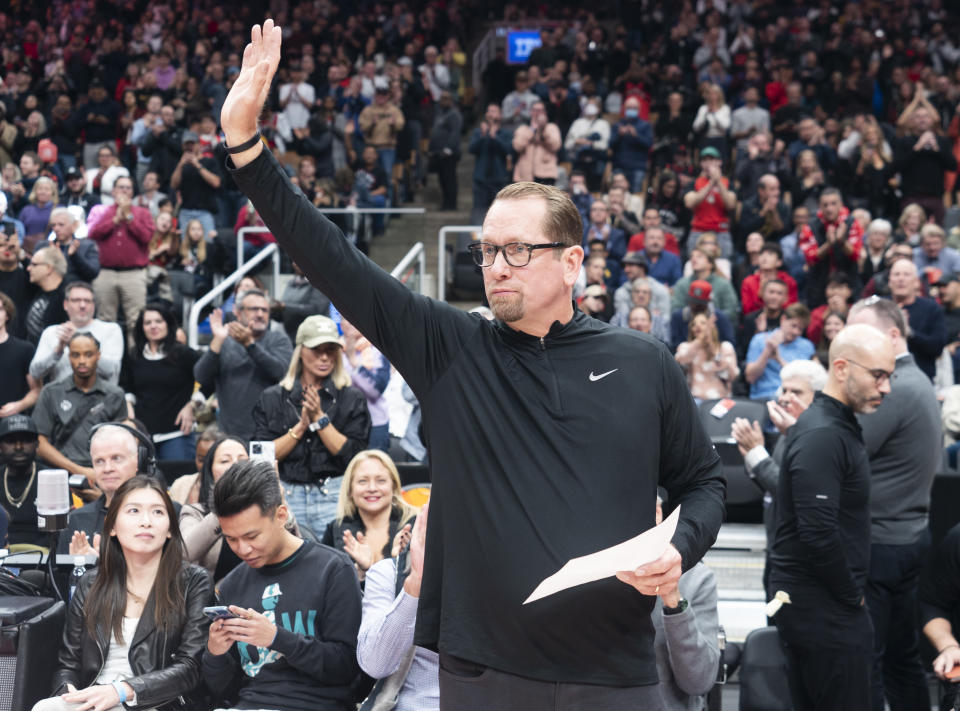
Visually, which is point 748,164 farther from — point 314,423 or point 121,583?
point 121,583

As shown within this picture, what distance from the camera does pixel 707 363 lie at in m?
8.12

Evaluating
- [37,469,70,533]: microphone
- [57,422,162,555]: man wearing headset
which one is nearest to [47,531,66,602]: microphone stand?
[37,469,70,533]: microphone

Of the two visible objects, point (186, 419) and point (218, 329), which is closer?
point (218, 329)

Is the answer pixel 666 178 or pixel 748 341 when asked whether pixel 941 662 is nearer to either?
pixel 748 341

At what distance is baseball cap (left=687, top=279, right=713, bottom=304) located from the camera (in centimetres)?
898

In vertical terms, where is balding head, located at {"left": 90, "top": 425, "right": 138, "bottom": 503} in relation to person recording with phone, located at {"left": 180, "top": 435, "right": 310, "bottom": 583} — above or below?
above

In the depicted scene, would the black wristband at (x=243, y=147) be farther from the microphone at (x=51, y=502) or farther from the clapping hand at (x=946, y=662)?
the clapping hand at (x=946, y=662)

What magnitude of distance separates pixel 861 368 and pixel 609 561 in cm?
279

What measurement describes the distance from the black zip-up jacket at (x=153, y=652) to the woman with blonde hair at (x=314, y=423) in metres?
1.99

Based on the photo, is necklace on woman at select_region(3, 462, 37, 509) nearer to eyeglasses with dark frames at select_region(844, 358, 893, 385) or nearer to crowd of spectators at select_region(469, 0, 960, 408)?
crowd of spectators at select_region(469, 0, 960, 408)

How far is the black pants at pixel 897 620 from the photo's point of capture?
16.8 feet

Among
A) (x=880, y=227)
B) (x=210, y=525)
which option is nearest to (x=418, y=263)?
(x=880, y=227)

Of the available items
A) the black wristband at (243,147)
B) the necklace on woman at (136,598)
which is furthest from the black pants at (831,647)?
the black wristband at (243,147)

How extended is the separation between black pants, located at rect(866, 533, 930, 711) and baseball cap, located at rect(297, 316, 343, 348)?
3.00 metres
